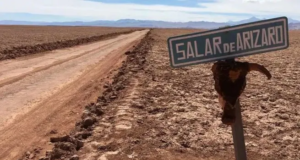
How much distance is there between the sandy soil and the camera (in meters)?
4.73

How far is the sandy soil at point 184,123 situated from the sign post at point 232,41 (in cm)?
247

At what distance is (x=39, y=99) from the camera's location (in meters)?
8.51

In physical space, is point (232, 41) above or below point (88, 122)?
above

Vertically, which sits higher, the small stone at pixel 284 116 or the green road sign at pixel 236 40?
the green road sign at pixel 236 40

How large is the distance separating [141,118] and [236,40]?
410cm

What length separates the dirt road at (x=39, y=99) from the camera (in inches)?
228

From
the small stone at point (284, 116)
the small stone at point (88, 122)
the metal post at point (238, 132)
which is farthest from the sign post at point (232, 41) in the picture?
the small stone at point (284, 116)

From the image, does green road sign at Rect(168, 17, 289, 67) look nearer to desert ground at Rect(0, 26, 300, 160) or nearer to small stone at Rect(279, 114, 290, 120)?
desert ground at Rect(0, 26, 300, 160)

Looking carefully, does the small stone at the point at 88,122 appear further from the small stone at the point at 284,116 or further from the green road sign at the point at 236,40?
the green road sign at the point at 236,40

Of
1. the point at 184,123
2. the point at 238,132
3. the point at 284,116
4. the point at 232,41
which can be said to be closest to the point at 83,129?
the point at 184,123

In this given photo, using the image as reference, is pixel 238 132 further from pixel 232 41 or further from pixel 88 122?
pixel 88 122

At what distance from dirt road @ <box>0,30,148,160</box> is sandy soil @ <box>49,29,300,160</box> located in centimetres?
57

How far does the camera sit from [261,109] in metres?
6.91

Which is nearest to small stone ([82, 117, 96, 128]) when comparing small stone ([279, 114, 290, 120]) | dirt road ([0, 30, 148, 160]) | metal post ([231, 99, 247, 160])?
dirt road ([0, 30, 148, 160])
